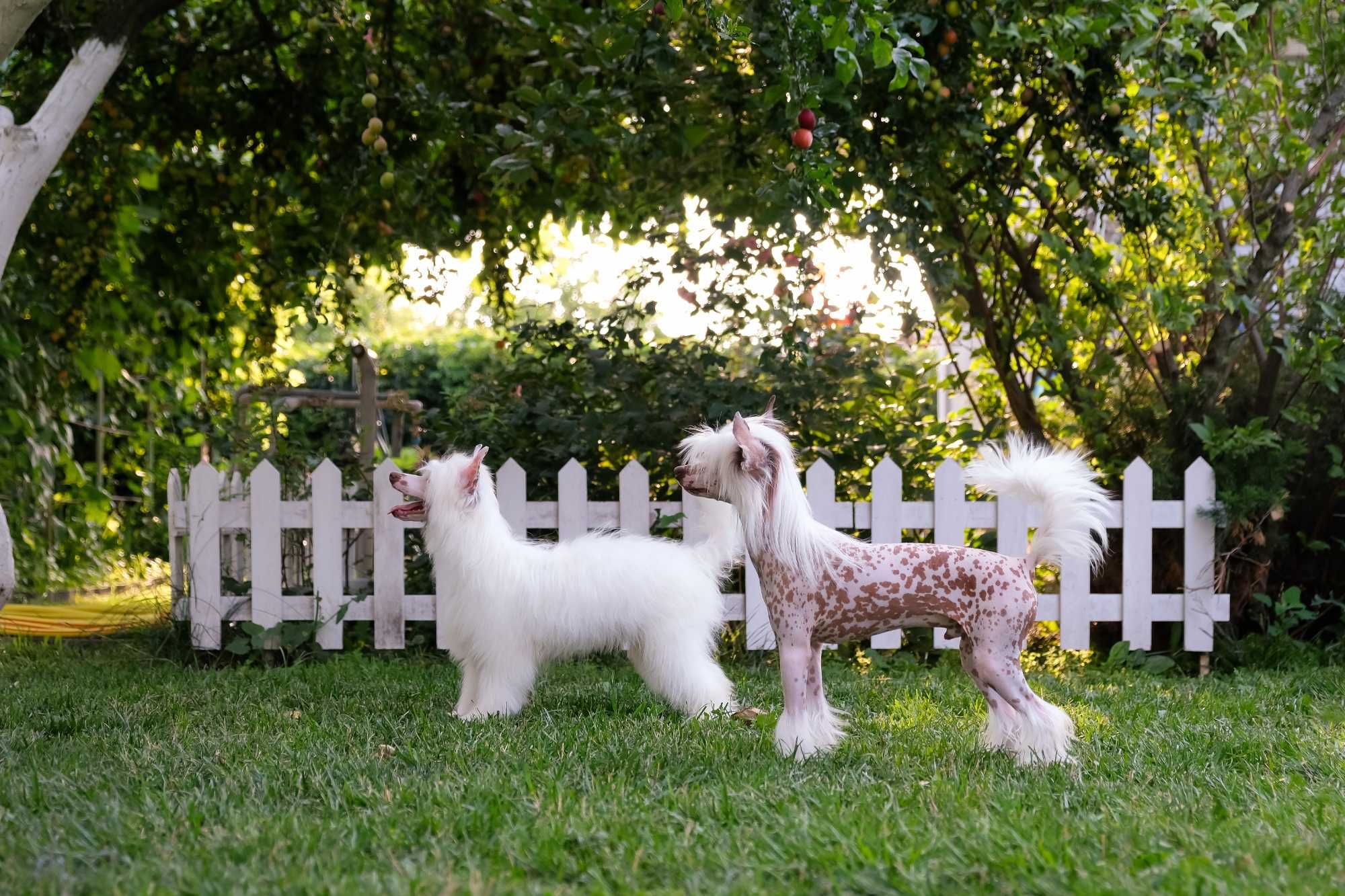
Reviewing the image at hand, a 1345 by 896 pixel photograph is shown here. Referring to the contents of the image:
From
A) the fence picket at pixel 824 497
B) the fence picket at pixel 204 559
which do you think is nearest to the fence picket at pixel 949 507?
the fence picket at pixel 824 497

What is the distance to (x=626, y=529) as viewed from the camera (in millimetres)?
5988

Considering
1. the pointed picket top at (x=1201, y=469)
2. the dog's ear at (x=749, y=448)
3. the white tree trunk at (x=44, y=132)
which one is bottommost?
the pointed picket top at (x=1201, y=469)

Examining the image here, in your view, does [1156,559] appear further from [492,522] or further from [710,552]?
[492,522]

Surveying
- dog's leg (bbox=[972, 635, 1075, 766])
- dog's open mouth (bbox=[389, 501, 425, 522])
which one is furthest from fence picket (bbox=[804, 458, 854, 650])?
dog's leg (bbox=[972, 635, 1075, 766])

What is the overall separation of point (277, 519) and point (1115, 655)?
4167 millimetres

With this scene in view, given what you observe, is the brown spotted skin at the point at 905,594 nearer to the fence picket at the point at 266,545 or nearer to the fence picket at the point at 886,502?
the fence picket at the point at 886,502

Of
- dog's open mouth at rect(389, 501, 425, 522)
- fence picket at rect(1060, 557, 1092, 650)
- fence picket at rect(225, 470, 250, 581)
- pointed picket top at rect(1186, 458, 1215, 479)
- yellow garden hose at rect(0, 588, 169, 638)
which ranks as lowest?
yellow garden hose at rect(0, 588, 169, 638)

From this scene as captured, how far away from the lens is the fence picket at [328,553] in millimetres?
5957

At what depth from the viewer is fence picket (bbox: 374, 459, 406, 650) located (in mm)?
5969

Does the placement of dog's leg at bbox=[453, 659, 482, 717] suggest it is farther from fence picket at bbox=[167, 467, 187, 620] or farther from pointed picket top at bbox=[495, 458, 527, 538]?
fence picket at bbox=[167, 467, 187, 620]

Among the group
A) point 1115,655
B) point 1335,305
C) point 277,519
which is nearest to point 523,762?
point 277,519

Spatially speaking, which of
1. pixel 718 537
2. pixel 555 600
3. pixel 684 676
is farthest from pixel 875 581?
pixel 555 600

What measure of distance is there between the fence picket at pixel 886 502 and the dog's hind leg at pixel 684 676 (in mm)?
1823

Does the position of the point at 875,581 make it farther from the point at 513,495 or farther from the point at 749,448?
the point at 513,495
